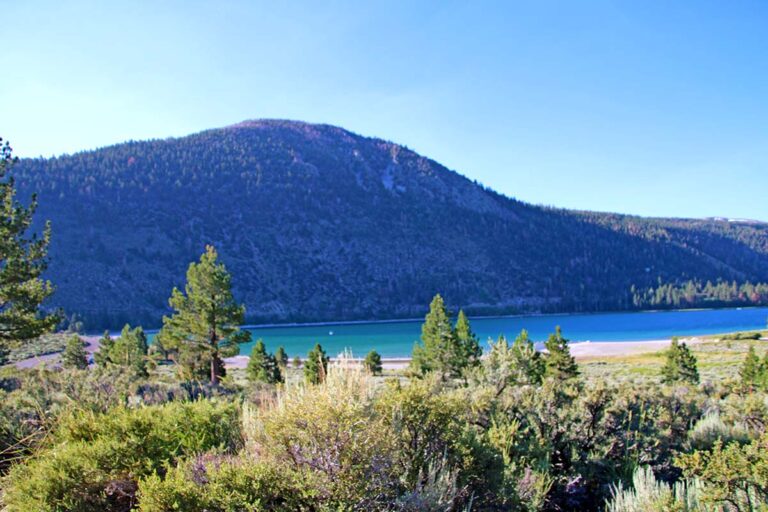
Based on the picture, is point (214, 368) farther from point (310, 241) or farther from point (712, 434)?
point (310, 241)

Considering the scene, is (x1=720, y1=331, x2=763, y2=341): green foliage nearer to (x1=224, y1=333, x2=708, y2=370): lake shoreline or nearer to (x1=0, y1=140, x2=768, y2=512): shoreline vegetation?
(x1=224, y1=333, x2=708, y2=370): lake shoreline

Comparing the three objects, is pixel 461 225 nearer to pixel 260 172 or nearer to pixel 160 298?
pixel 260 172

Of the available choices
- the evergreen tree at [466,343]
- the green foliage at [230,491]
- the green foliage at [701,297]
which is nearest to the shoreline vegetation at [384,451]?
the green foliage at [230,491]

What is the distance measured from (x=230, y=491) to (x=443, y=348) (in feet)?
81.2

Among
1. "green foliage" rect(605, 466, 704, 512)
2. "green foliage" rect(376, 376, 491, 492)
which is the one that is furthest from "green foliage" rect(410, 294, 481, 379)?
"green foliage" rect(605, 466, 704, 512)

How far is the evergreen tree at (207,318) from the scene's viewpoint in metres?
22.6

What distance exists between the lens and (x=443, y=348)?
90.3ft

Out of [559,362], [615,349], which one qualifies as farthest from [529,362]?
[615,349]

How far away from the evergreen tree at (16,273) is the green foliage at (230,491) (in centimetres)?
1130

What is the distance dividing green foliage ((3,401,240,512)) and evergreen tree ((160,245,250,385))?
18032 mm

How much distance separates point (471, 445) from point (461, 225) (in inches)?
6929

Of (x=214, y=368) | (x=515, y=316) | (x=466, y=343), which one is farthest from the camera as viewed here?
(x=515, y=316)

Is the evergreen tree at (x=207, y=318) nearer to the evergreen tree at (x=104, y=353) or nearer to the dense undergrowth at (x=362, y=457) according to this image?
the evergreen tree at (x=104, y=353)

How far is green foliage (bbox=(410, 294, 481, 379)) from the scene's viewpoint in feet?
89.1
